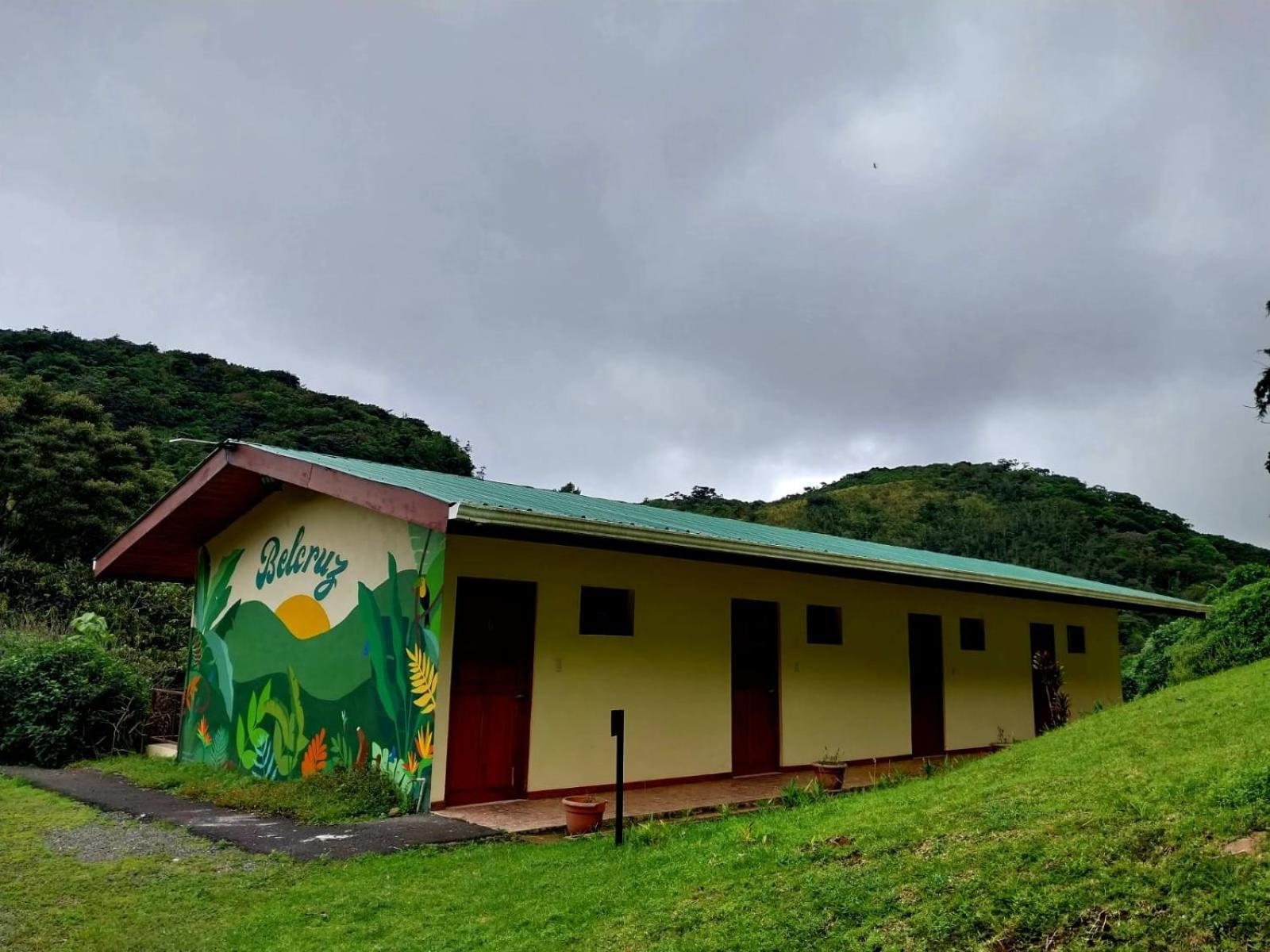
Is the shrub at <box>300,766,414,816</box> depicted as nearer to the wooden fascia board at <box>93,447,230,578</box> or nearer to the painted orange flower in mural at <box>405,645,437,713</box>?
the painted orange flower in mural at <box>405,645,437,713</box>

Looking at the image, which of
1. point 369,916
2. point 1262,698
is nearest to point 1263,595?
point 1262,698

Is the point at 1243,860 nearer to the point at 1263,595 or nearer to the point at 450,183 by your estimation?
the point at 1263,595

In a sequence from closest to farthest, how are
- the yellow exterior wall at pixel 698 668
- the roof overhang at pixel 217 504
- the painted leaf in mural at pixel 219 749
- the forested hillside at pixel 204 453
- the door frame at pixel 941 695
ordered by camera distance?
the roof overhang at pixel 217 504
the yellow exterior wall at pixel 698 668
the painted leaf in mural at pixel 219 749
the door frame at pixel 941 695
the forested hillside at pixel 204 453

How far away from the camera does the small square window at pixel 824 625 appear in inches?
432

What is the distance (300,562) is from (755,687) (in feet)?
17.9

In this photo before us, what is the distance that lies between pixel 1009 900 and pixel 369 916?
3.16m

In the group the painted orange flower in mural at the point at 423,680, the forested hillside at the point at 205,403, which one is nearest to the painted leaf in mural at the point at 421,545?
the painted orange flower in mural at the point at 423,680

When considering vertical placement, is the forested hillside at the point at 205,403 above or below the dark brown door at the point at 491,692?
above

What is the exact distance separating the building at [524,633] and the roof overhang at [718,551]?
0.09ft

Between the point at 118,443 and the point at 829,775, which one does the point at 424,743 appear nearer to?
the point at 829,775

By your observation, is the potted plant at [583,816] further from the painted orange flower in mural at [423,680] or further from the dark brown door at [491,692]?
the painted orange flower in mural at [423,680]

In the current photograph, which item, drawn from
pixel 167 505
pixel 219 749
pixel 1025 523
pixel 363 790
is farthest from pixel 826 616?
pixel 1025 523

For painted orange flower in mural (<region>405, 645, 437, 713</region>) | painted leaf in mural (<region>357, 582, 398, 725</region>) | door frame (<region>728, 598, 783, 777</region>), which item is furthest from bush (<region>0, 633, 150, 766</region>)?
door frame (<region>728, 598, 783, 777</region>)

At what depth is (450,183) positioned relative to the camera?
15.0 meters
